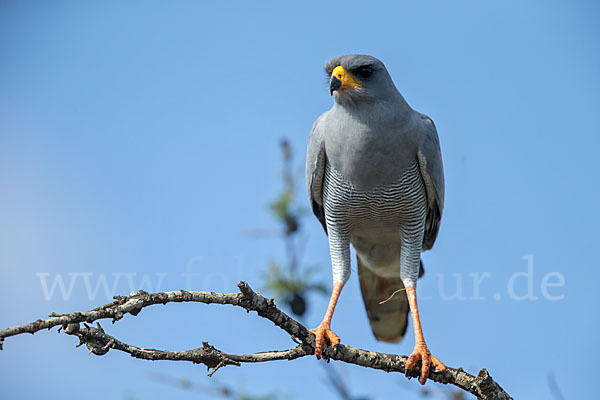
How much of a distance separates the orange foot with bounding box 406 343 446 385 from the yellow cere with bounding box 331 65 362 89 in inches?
85.9

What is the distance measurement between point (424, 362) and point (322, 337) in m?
0.89

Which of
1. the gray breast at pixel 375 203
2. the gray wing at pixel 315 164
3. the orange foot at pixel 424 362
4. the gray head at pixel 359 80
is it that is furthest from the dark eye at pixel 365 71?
the orange foot at pixel 424 362

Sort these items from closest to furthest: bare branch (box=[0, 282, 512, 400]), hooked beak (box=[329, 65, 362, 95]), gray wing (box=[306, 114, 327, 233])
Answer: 1. bare branch (box=[0, 282, 512, 400])
2. hooked beak (box=[329, 65, 362, 95])
3. gray wing (box=[306, 114, 327, 233])

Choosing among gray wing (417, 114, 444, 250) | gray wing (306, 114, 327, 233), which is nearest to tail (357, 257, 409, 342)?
gray wing (417, 114, 444, 250)

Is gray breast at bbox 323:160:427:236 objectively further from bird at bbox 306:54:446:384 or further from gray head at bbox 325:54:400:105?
gray head at bbox 325:54:400:105

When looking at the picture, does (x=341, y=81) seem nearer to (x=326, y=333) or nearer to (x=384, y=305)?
(x=326, y=333)

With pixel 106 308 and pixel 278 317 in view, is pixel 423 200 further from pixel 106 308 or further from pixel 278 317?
pixel 106 308

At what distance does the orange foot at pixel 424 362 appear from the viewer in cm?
493

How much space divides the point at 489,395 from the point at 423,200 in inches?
71.7

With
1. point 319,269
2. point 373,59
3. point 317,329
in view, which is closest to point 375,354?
point 317,329

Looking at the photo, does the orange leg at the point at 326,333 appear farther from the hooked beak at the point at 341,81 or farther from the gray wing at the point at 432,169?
the hooked beak at the point at 341,81

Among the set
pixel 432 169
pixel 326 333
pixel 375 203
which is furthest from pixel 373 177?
pixel 326 333

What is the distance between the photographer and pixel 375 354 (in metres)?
4.62

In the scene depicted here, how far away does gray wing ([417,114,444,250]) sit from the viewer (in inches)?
212
